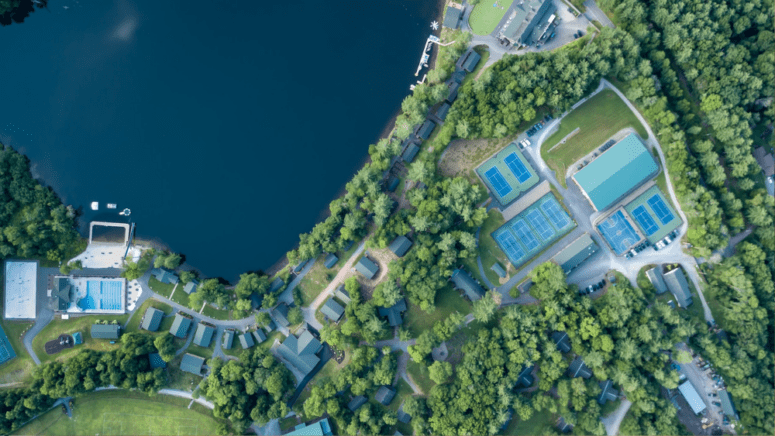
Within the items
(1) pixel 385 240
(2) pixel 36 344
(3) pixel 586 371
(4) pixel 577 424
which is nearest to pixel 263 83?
(1) pixel 385 240

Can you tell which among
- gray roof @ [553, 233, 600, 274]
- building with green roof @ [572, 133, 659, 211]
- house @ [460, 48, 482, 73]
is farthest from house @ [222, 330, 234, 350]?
building with green roof @ [572, 133, 659, 211]

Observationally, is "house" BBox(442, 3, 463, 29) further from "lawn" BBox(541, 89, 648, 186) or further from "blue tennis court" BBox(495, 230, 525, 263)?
"blue tennis court" BBox(495, 230, 525, 263)

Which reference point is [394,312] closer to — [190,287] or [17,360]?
[190,287]

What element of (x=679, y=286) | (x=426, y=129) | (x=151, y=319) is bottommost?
(x=679, y=286)

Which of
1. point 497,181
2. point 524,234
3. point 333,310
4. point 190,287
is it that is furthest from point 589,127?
point 190,287

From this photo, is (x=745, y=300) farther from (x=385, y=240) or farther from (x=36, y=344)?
(x=36, y=344)
